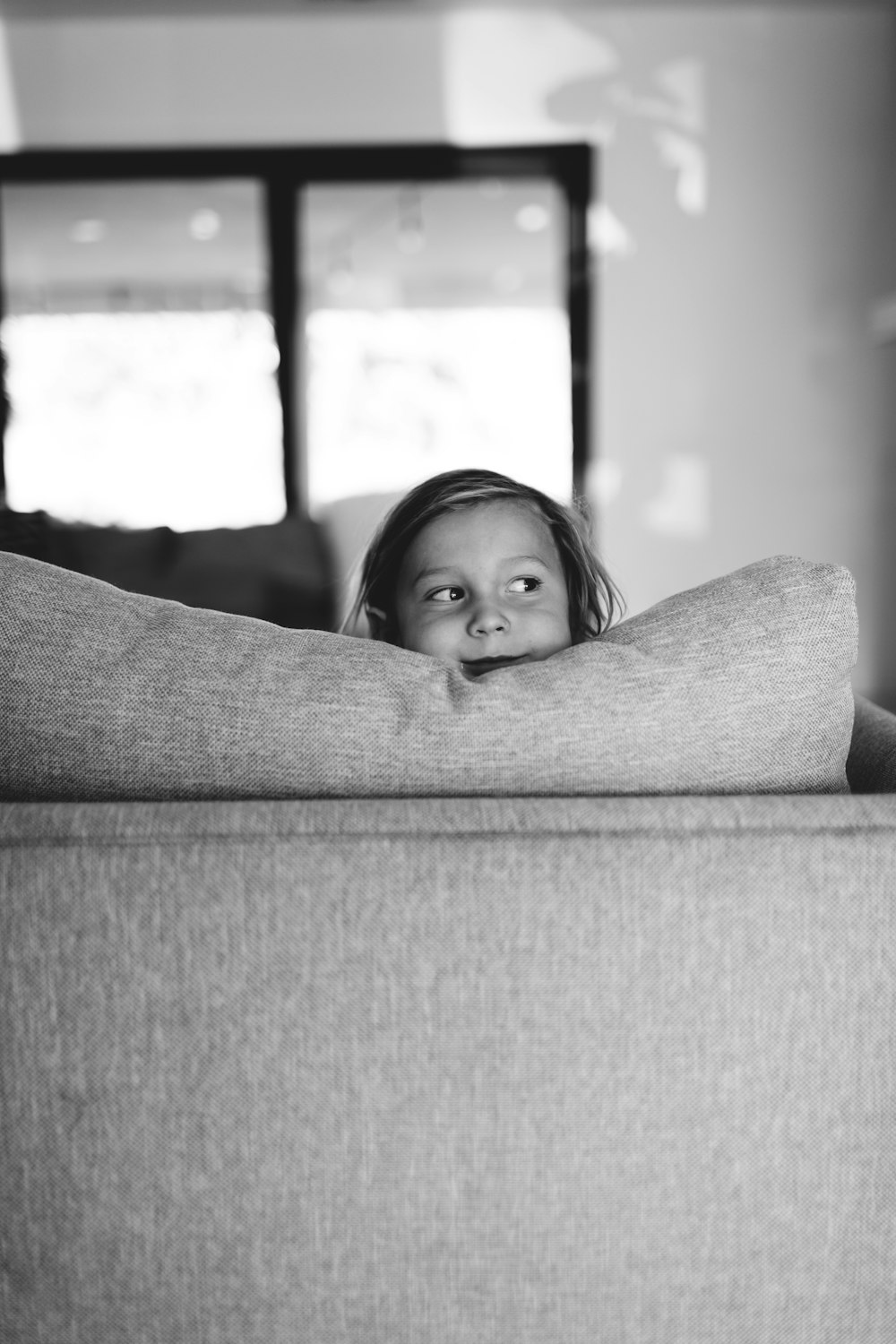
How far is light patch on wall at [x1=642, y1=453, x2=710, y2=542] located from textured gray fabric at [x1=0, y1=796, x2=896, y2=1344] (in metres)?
3.28

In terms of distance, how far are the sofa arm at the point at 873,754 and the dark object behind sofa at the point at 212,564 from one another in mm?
1732

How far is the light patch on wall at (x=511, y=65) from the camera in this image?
11.8 feet

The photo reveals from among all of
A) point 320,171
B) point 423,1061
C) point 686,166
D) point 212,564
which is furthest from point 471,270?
point 423,1061

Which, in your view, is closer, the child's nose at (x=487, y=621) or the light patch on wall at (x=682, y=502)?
Answer: the child's nose at (x=487, y=621)

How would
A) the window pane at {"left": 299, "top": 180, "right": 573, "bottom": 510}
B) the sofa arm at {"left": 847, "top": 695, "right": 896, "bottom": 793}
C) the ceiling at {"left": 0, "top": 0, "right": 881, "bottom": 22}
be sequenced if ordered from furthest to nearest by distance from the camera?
the window pane at {"left": 299, "top": 180, "right": 573, "bottom": 510}
the ceiling at {"left": 0, "top": 0, "right": 881, "bottom": 22}
the sofa arm at {"left": 847, "top": 695, "right": 896, "bottom": 793}

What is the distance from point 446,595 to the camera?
1.22m

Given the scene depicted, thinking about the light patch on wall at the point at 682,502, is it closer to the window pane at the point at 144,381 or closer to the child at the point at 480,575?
the window pane at the point at 144,381

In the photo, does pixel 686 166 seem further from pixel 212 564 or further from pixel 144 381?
pixel 212 564

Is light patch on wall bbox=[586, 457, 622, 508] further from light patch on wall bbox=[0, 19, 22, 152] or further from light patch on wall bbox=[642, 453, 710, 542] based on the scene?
light patch on wall bbox=[0, 19, 22, 152]

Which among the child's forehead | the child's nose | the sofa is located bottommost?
the sofa

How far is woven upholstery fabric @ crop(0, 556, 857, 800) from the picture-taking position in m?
0.69

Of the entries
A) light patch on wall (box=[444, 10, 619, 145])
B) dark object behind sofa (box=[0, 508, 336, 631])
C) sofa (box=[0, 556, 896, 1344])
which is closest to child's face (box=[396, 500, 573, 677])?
sofa (box=[0, 556, 896, 1344])

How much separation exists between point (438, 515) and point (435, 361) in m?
2.78

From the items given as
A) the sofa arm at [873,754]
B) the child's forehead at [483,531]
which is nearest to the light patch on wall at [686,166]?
the child's forehead at [483,531]
